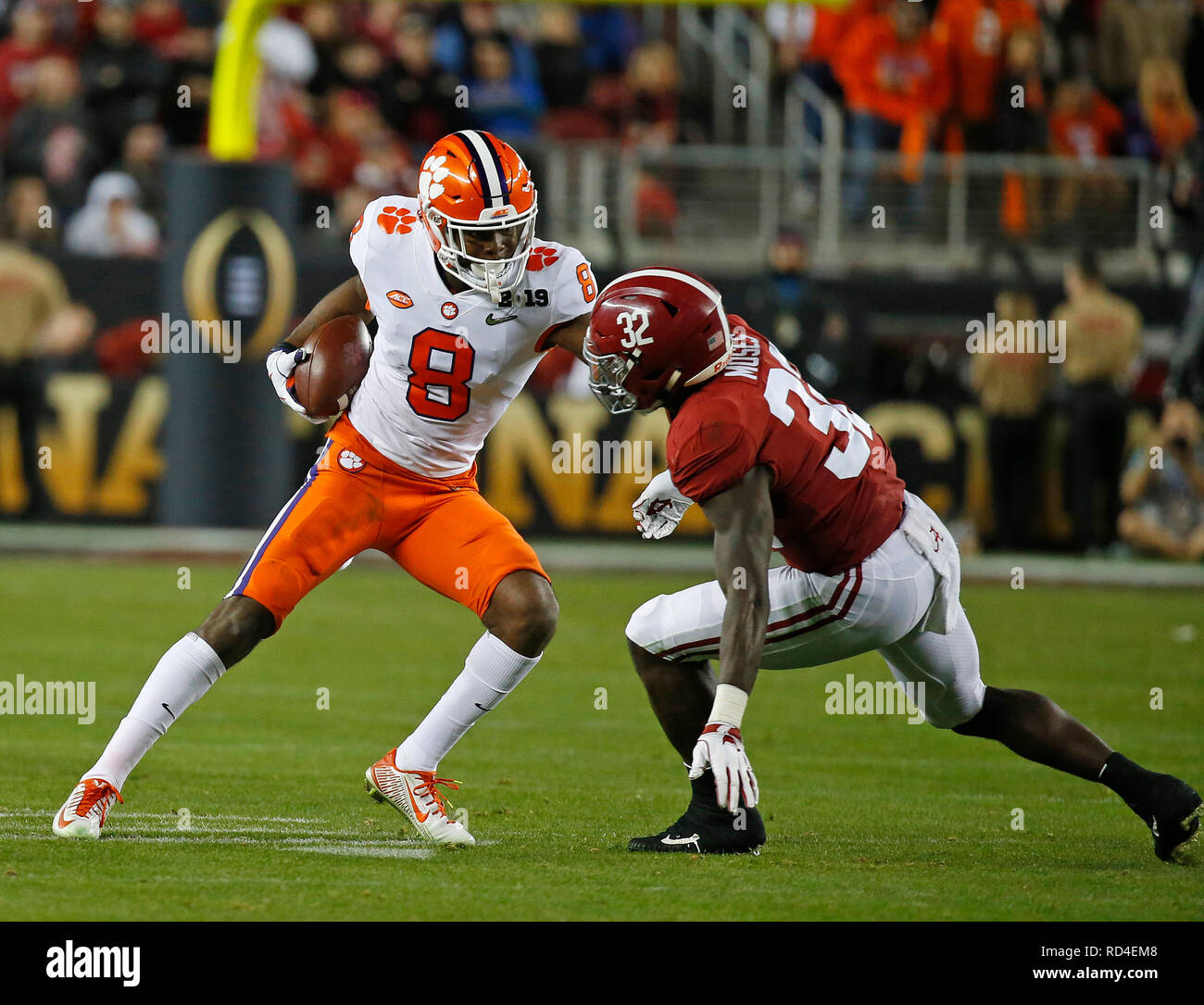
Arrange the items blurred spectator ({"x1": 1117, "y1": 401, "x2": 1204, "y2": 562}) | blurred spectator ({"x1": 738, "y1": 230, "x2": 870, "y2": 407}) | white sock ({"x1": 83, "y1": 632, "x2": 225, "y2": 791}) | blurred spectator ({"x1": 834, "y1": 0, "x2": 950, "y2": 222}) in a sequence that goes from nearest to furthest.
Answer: white sock ({"x1": 83, "y1": 632, "x2": 225, "y2": 791})
blurred spectator ({"x1": 738, "y1": 230, "x2": 870, "y2": 407})
blurred spectator ({"x1": 1117, "y1": 401, "x2": 1204, "y2": 562})
blurred spectator ({"x1": 834, "y1": 0, "x2": 950, "y2": 222})

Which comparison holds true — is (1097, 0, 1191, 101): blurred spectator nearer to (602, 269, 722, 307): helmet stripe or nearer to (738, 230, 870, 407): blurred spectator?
(738, 230, 870, 407): blurred spectator

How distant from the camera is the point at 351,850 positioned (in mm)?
5152

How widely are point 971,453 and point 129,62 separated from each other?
23.2ft

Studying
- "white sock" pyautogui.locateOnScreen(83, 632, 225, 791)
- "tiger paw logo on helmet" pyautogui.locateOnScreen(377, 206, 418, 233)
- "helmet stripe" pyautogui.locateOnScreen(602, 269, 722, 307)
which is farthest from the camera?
A: "tiger paw logo on helmet" pyautogui.locateOnScreen(377, 206, 418, 233)

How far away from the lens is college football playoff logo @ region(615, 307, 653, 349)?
4812 mm

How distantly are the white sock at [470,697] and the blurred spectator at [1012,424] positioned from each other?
8.60 meters

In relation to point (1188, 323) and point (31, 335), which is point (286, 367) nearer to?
point (31, 335)

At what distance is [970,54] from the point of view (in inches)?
576

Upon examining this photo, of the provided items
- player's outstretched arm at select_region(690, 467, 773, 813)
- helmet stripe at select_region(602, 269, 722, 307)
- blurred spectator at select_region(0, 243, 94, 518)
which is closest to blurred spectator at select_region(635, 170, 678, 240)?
blurred spectator at select_region(0, 243, 94, 518)

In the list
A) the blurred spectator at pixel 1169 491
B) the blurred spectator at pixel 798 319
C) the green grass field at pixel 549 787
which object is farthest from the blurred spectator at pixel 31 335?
the blurred spectator at pixel 1169 491

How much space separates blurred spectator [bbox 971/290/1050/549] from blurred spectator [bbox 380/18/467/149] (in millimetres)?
4524

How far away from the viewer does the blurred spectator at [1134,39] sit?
1578 centimetres

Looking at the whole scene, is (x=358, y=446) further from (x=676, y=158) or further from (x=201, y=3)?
(x=201, y=3)

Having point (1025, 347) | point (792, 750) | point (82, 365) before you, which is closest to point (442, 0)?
point (82, 365)
